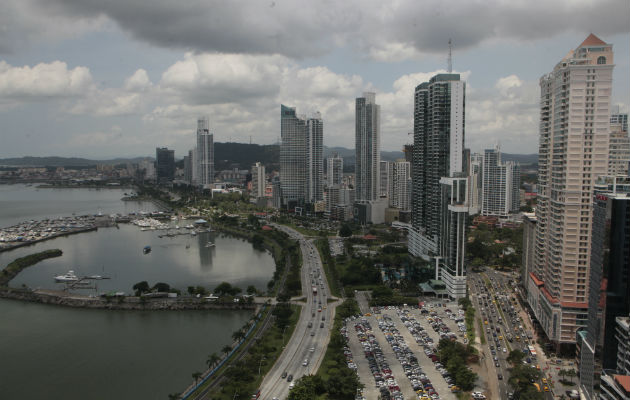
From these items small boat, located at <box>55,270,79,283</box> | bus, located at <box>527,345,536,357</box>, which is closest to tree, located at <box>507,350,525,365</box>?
bus, located at <box>527,345,536,357</box>

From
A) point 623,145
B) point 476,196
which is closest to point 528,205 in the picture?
point 476,196

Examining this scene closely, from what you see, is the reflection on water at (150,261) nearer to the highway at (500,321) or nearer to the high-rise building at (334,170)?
the highway at (500,321)

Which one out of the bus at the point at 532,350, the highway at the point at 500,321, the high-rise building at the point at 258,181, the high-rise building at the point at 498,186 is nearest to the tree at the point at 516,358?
the highway at the point at 500,321

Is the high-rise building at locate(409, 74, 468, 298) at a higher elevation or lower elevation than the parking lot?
higher

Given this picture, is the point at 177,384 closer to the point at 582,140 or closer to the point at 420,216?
the point at 582,140

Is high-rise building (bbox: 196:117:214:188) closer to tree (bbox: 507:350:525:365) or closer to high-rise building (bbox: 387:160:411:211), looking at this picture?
high-rise building (bbox: 387:160:411:211)

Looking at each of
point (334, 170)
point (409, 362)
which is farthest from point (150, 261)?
point (334, 170)
